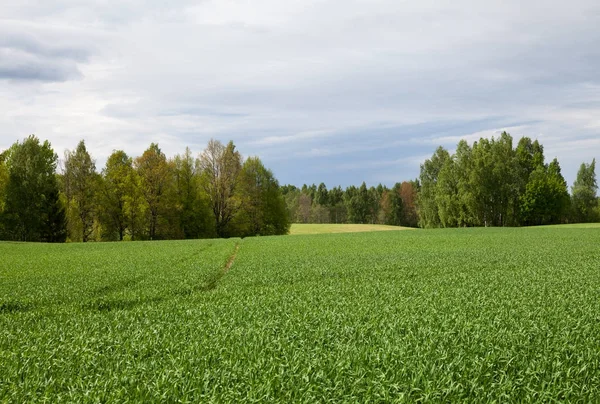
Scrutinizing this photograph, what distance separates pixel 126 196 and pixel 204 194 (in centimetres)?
1183

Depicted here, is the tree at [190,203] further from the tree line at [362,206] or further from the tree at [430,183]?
the tree line at [362,206]

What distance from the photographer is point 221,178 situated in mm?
72312

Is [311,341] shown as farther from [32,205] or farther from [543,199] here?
[543,199]

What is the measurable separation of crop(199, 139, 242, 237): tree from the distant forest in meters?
0.16

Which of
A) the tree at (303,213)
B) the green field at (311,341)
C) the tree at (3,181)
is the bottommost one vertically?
the green field at (311,341)

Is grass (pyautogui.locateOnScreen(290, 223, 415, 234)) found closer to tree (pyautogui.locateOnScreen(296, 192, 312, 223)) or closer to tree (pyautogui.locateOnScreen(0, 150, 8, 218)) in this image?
tree (pyautogui.locateOnScreen(296, 192, 312, 223))

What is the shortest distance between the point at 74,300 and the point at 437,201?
7870 centimetres

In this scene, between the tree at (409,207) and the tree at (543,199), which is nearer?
the tree at (543,199)

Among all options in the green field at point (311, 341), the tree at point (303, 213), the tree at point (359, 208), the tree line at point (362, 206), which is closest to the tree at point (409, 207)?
the tree line at point (362, 206)

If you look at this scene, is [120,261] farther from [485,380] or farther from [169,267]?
[485,380]

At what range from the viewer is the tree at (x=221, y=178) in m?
71.9

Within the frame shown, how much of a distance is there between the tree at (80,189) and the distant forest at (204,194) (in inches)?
5.7

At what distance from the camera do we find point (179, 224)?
67688mm

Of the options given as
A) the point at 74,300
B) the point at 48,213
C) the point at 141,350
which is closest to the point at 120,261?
the point at 74,300
